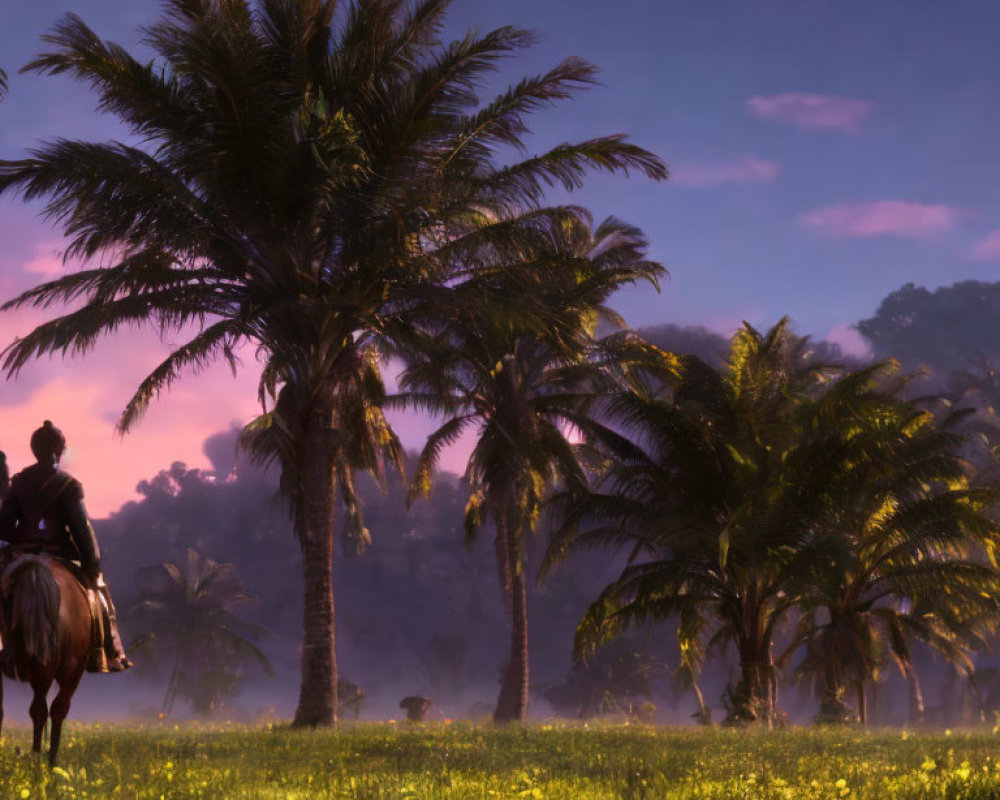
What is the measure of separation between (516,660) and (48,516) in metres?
20.5

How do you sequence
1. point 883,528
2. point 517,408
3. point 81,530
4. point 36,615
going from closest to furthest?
point 36,615, point 81,530, point 883,528, point 517,408

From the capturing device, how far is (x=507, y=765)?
35.5ft

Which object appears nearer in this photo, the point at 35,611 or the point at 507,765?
the point at 35,611

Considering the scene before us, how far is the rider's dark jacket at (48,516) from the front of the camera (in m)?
9.47

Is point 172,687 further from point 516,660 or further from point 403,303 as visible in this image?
point 403,303

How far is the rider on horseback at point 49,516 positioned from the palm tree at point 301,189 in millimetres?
7819

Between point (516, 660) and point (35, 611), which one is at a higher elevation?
point (35, 611)

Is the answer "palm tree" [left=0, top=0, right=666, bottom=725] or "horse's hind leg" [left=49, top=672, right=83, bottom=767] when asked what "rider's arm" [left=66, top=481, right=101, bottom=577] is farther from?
"palm tree" [left=0, top=0, right=666, bottom=725]

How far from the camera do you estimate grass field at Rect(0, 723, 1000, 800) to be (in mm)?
8094

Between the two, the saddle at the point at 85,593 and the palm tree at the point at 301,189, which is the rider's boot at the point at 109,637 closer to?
the saddle at the point at 85,593

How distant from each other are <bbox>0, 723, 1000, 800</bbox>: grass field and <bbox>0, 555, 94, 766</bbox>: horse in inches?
27.7

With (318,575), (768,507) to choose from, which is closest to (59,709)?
(318,575)

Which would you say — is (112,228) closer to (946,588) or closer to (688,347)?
(946,588)

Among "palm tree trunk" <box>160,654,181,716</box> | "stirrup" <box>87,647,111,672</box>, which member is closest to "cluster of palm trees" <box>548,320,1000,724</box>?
"stirrup" <box>87,647,111,672</box>
